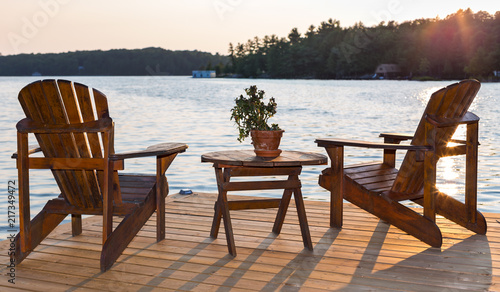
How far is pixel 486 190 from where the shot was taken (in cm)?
672

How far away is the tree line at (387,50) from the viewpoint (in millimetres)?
68875

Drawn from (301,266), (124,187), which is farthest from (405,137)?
(124,187)

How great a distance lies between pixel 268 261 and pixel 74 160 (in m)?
1.17

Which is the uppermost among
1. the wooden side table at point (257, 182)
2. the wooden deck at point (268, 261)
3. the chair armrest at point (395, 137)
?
the chair armrest at point (395, 137)

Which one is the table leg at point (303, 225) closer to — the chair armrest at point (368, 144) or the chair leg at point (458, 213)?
the chair armrest at point (368, 144)

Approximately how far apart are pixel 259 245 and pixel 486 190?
4.43m

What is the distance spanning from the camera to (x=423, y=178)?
3.56 metres

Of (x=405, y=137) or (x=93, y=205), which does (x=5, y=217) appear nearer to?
(x=93, y=205)

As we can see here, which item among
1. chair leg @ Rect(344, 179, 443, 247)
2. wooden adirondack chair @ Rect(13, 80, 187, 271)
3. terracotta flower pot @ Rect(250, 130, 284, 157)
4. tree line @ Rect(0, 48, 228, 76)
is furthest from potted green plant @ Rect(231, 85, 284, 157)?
tree line @ Rect(0, 48, 228, 76)

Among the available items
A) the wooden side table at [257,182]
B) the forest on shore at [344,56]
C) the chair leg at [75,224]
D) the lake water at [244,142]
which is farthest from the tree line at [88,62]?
the wooden side table at [257,182]

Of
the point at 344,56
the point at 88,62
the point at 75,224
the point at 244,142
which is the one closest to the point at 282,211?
the point at 75,224

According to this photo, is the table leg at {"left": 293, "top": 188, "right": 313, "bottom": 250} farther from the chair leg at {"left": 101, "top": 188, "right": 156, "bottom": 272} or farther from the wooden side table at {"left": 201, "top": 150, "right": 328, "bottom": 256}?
the chair leg at {"left": 101, "top": 188, "right": 156, "bottom": 272}

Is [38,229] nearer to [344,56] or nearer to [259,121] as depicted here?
[259,121]

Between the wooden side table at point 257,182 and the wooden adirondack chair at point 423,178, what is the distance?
0.40 metres
